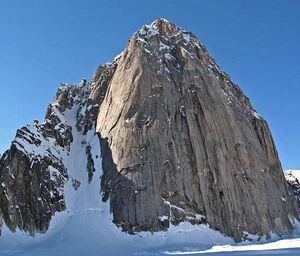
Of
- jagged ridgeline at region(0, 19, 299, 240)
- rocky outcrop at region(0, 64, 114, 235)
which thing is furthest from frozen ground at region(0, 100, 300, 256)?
rocky outcrop at region(0, 64, 114, 235)

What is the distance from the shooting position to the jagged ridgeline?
57281 millimetres

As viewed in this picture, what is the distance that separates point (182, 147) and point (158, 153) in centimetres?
431

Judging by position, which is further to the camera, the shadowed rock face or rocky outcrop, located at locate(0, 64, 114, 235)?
the shadowed rock face

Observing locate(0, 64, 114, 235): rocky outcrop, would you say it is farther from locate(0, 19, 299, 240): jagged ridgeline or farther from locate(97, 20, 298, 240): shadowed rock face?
locate(97, 20, 298, 240): shadowed rock face

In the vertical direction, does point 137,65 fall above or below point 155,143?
above

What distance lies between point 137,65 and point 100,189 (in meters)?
24.1

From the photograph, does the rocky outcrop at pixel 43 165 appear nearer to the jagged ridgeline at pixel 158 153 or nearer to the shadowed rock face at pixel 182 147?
the jagged ridgeline at pixel 158 153

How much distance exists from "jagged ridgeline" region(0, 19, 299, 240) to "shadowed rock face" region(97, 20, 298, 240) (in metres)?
0.18

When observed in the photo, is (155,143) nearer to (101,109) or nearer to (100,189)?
(100,189)

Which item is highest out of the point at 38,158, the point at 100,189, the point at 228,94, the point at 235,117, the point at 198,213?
the point at 228,94

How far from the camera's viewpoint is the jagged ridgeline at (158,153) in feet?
188

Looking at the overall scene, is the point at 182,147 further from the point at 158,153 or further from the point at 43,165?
the point at 43,165

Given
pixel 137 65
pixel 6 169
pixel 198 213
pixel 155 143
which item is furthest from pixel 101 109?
pixel 198 213

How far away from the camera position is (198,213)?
57.8 meters
